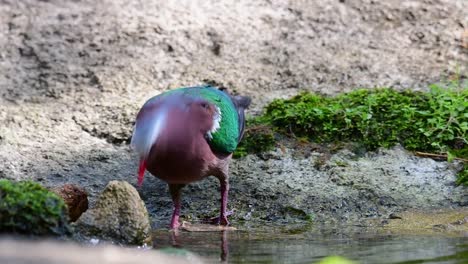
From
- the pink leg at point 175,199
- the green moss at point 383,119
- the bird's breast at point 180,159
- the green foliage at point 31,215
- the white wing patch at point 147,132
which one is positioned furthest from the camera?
the green moss at point 383,119

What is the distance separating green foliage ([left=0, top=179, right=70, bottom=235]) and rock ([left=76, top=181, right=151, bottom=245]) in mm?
552

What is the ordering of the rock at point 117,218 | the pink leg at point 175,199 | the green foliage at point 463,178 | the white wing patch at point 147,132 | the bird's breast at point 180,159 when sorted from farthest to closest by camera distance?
1. the green foliage at point 463,178
2. the pink leg at point 175,199
3. the bird's breast at point 180,159
4. the white wing patch at point 147,132
5. the rock at point 117,218

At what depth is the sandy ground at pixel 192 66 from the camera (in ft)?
20.2

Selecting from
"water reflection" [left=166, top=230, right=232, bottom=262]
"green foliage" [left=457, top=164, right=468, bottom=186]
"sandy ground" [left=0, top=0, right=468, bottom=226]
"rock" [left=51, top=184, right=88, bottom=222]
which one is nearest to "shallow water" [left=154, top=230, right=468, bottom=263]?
"water reflection" [left=166, top=230, right=232, bottom=262]

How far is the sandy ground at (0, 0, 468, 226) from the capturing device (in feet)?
20.2

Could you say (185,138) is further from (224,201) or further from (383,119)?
(383,119)

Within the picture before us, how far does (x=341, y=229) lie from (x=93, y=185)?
6.03ft

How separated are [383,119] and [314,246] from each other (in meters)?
2.37

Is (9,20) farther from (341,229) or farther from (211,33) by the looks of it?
A: (341,229)

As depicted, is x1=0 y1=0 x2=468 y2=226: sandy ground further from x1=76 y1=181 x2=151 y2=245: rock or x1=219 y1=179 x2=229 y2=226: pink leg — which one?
x1=76 y1=181 x2=151 y2=245: rock

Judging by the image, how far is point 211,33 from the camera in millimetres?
8000

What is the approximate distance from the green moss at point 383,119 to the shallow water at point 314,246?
5.16 feet

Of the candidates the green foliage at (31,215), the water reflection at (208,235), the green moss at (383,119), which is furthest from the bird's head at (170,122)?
the green moss at (383,119)

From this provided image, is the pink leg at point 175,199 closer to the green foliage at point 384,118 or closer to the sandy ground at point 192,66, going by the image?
the sandy ground at point 192,66
